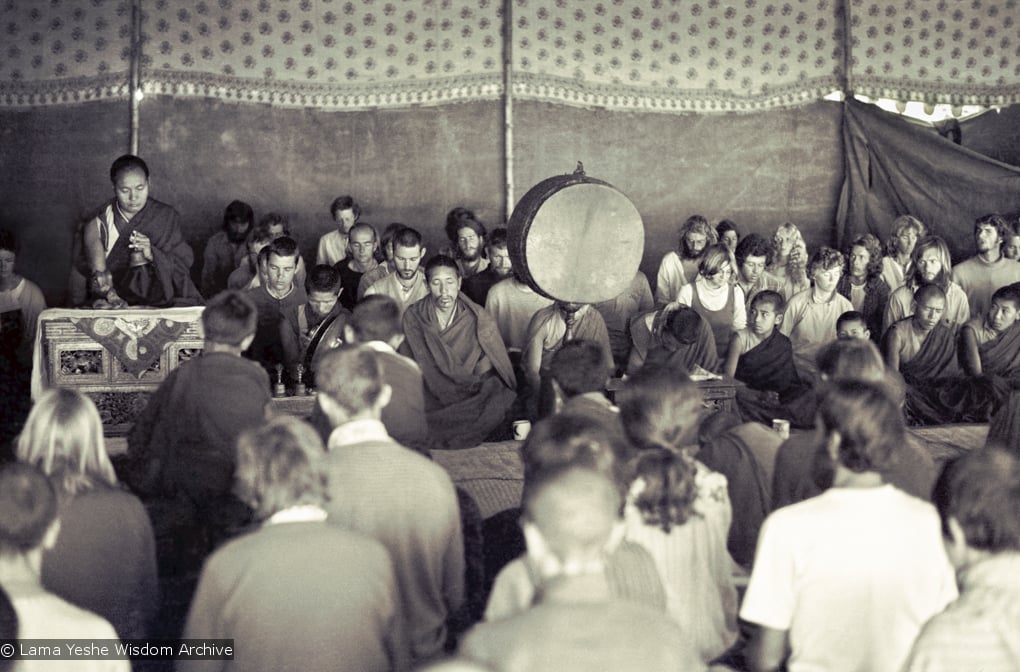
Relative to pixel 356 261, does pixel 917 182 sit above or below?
above

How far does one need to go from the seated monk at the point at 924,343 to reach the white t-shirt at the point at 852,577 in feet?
14.5

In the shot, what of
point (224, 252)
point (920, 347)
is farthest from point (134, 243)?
point (920, 347)

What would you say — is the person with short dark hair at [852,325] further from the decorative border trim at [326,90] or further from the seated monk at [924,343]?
the decorative border trim at [326,90]

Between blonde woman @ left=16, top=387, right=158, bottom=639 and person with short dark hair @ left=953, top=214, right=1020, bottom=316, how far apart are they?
6.39 metres

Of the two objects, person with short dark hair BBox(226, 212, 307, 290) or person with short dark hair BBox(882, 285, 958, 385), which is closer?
person with short dark hair BBox(882, 285, 958, 385)

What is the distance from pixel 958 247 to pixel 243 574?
7.81m

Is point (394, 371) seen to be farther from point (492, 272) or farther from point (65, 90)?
point (65, 90)

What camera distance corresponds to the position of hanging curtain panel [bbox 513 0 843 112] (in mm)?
Result: 8547

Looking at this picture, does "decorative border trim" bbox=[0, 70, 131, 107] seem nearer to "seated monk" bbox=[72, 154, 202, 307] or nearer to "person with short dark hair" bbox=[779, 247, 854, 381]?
"seated monk" bbox=[72, 154, 202, 307]

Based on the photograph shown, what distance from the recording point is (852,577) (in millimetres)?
2541

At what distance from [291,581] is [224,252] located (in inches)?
227

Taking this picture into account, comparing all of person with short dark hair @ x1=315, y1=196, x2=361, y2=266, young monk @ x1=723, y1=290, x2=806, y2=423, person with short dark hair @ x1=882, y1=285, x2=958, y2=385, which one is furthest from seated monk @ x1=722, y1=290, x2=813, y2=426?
person with short dark hair @ x1=315, y1=196, x2=361, y2=266

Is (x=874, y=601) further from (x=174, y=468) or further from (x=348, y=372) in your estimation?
(x=174, y=468)

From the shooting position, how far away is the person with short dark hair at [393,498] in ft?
9.87
